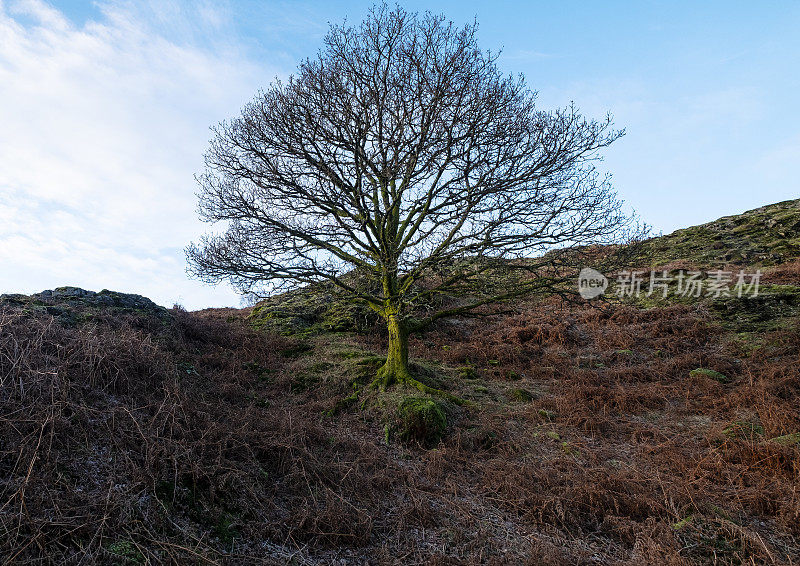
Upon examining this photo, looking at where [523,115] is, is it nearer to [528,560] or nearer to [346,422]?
[346,422]

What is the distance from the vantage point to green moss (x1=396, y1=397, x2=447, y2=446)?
301 inches

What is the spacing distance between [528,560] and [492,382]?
296 inches

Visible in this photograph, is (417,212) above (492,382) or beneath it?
above

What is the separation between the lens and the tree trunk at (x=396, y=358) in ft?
32.3

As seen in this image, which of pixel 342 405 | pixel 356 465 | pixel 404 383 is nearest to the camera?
pixel 356 465

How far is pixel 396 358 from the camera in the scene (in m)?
10.1

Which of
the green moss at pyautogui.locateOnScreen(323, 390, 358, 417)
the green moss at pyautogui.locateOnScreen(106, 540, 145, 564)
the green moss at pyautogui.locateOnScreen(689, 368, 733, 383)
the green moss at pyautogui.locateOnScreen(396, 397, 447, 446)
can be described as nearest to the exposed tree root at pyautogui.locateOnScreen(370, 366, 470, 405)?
the green moss at pyautogui.locateOnScreen(323, 390, 358, 417)

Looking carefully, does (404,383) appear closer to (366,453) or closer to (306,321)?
(366,453)

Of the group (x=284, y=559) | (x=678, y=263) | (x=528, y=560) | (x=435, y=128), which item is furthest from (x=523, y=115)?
(x=678, y=263)

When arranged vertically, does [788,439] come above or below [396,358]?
below

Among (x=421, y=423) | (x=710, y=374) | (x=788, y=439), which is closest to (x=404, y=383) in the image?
(x=421, y=423)

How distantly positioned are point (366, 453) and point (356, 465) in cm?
75

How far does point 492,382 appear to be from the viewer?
447 inches

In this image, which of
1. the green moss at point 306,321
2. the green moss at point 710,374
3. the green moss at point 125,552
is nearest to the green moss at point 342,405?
the green moss at point 306,321
